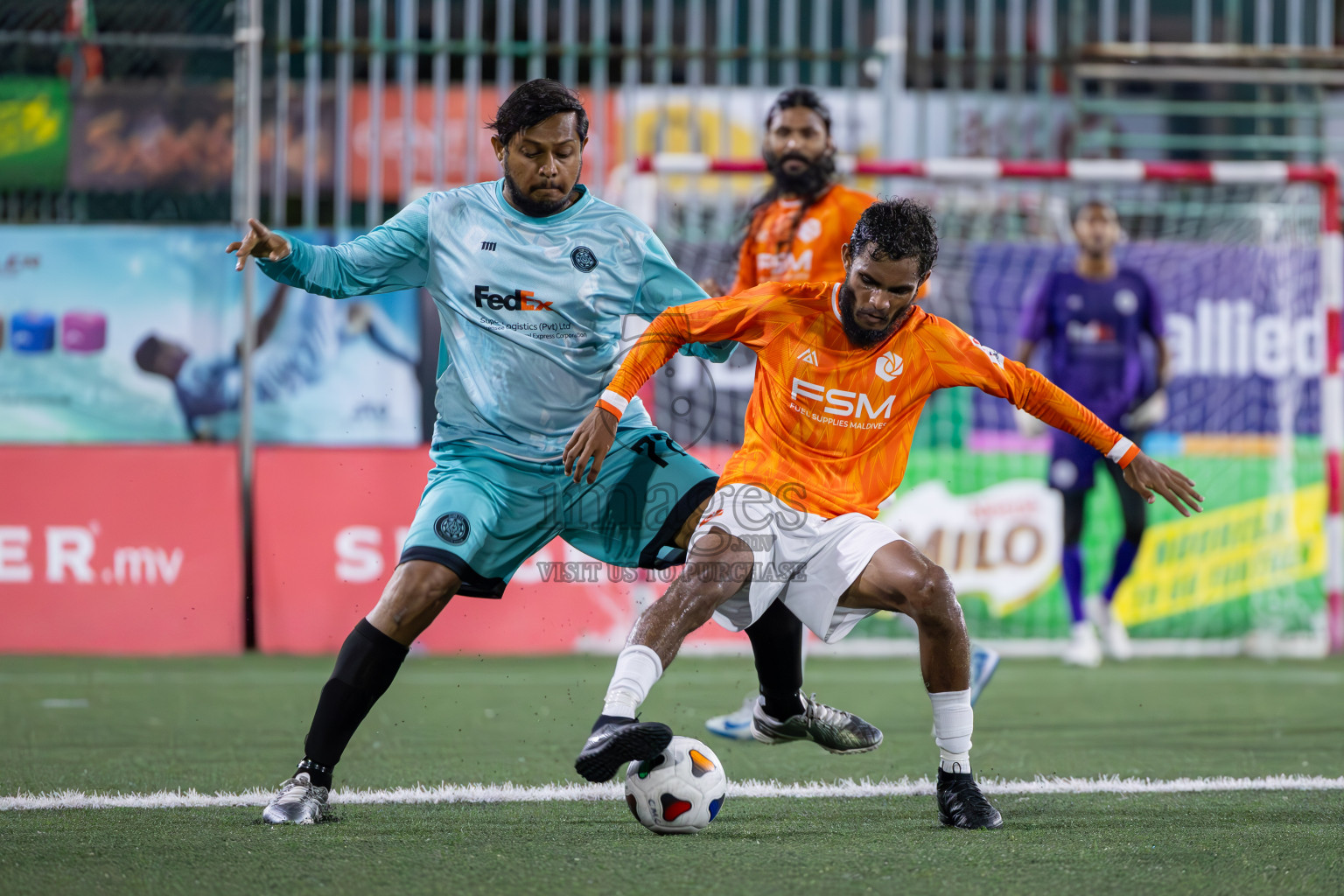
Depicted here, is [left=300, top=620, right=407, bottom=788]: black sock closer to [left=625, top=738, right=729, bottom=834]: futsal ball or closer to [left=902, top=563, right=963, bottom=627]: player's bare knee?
[left=625, top=738, right=729, bottom=834]: futsal ball

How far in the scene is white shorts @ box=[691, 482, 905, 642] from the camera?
3.94 m

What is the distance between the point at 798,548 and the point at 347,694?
121cm

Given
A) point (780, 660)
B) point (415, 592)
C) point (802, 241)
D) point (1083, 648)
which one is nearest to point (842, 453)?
point (780, 660)

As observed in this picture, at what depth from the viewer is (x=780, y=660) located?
4.42 meters

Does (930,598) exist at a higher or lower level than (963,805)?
higher

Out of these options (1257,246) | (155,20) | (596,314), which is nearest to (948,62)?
(1257,246)

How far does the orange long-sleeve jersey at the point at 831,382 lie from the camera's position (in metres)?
4.05

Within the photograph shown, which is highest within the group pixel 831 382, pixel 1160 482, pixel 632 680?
pixel 831 382

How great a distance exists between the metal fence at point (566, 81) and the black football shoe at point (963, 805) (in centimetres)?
650

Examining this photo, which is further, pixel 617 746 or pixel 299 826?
pixel 299 826

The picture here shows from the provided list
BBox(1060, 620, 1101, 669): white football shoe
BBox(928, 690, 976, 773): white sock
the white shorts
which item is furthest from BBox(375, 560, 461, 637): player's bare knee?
BBox(1060, 620, 1101, 669): white football shoe

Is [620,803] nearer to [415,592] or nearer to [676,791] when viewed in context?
[676,791]

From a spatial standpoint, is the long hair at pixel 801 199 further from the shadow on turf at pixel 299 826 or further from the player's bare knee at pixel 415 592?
the shadow on turf at pixel 299 826

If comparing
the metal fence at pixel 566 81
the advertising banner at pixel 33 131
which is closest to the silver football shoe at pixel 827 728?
the metal fence at pixel 566 81
